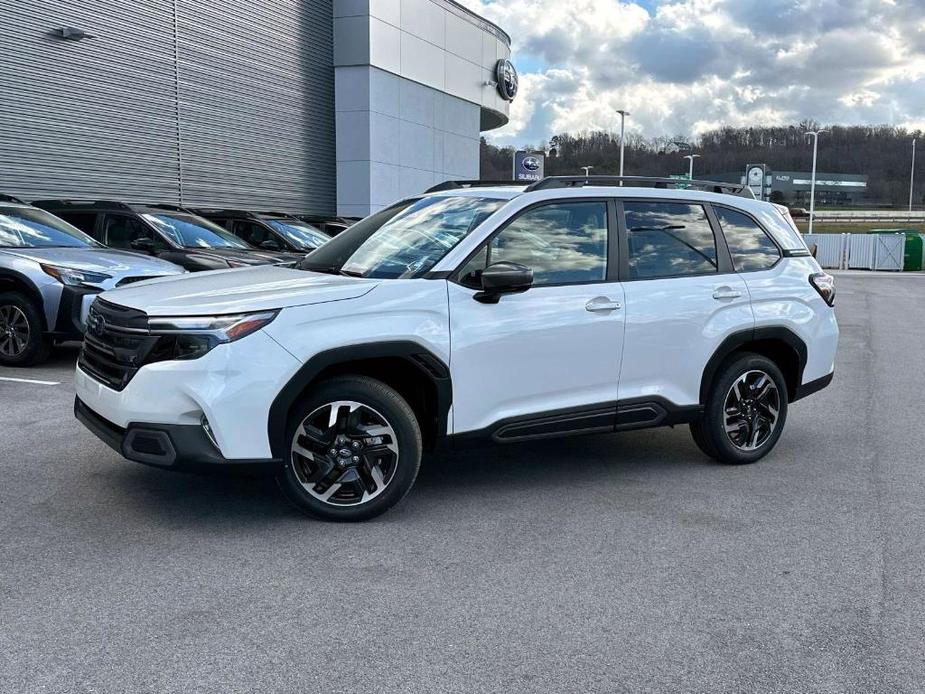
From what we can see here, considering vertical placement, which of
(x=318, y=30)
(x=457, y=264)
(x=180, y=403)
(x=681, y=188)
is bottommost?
(x=180, y=403)

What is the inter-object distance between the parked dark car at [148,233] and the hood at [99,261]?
1.43m

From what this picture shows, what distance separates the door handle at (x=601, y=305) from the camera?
5.06 m

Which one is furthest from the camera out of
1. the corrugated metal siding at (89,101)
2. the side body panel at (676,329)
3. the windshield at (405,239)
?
the corrugated metal siding at (89,101)

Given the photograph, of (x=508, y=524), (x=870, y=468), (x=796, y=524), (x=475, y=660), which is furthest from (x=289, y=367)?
(x=870, y=468)

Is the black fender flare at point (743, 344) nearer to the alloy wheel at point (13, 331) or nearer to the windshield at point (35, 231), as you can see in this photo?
the alloy wheel at point (13, 331)

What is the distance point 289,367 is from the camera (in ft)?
13.8

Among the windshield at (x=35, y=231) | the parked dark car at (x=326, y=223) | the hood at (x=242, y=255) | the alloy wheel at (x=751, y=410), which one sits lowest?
the alloy wheel at (x=751, y=410)

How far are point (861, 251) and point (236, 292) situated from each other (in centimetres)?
4322

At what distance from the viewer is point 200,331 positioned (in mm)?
4148

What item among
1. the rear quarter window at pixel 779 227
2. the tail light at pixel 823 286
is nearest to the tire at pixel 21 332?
the rear quarter window at pixel 779 227

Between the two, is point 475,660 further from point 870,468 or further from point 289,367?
point 870,468

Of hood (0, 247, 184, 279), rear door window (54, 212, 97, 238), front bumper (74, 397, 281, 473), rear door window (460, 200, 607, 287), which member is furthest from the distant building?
front bumper (74, 397, 281, 473)

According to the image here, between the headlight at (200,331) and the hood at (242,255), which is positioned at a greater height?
the hood at (242,255)

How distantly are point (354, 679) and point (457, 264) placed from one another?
7.73ft
